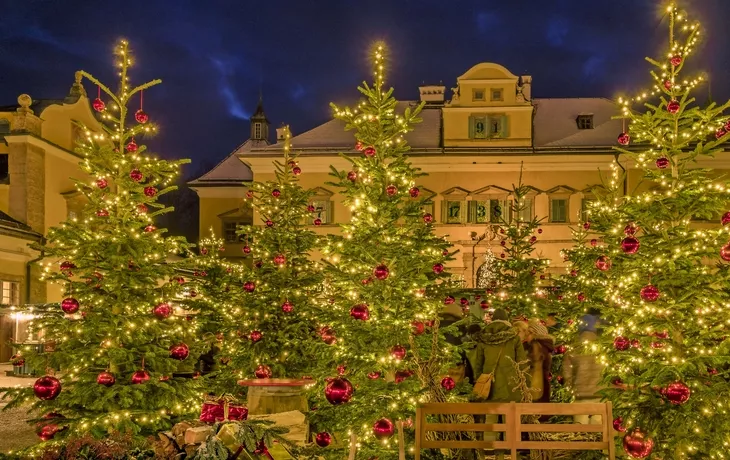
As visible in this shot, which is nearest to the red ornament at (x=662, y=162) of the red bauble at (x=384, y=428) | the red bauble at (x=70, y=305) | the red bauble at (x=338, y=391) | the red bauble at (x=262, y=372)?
the red bauble at (x=384, y=428)

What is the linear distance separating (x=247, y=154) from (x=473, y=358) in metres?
23.0

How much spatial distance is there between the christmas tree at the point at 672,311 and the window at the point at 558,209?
22.1 m

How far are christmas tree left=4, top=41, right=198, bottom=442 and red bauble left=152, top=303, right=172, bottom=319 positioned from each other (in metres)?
0.02

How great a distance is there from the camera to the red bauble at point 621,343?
799cm

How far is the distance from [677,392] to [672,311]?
1.15 m

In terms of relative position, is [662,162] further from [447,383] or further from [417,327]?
[447,383]

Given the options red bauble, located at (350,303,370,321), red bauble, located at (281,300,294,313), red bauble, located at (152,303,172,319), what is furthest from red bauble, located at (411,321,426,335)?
red bauble, located at (281,300,294,313)

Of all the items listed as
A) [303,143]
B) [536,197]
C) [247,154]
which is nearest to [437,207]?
[536,197]

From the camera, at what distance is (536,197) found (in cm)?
3019

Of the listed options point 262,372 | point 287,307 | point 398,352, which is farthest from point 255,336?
point 398,352

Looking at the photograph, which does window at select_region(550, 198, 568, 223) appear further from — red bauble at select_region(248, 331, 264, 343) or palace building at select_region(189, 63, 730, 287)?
red bauble at select_region(248, 331, 264, 343)

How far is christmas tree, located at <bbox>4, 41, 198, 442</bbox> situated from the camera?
27.8 ft

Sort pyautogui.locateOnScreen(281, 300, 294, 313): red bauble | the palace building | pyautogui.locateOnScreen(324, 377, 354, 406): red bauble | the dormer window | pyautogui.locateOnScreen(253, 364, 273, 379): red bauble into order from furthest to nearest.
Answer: the dormer window, the palace building, pyautogui.locateOnScreen(281, 300, 294, 313): red bauble, pyautogui.locateOnScreen(253, 364, 273, 379): red bauble, pyautogui.locateOnScreen(324, 377, 354, 406): red bauble

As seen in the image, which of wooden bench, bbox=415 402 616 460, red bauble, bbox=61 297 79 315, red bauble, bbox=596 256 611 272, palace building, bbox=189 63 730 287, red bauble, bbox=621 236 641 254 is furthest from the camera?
palace building, bbox=189 63 730 287
